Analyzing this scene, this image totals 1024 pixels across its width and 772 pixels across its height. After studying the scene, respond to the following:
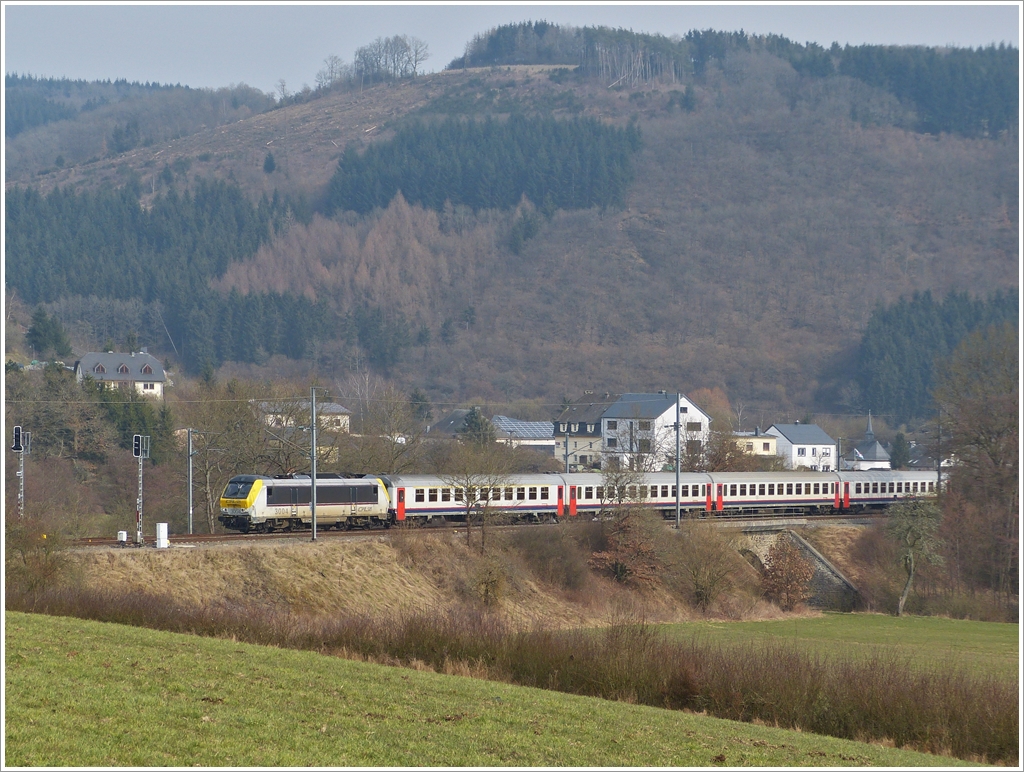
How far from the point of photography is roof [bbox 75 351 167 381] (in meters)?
129

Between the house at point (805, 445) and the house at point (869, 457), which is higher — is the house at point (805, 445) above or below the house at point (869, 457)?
above

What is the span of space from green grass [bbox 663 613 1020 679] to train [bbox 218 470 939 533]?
36.5 ft

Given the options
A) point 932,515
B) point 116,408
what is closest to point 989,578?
point 932,515

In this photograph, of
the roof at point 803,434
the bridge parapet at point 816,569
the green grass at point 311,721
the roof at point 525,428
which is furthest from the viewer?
the roof at point 525,428

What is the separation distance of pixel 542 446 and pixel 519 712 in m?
119

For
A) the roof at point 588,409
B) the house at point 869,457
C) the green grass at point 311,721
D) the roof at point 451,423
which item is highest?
the green grass at point 311,721

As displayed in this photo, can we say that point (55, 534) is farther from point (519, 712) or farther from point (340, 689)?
point (519, 712)

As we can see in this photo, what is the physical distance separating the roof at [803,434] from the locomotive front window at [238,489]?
8666 cm

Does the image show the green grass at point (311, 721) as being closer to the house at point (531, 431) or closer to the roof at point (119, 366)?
the roof at point (119, 366)

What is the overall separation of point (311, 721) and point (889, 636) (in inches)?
1532

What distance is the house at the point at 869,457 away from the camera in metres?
137

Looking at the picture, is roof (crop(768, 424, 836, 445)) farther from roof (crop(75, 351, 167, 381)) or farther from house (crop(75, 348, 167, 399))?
roof (crop(75, 351, 167, 381))

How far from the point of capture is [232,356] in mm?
197250

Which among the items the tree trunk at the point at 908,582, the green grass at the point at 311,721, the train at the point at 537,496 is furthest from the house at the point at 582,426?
the green grass at the point at 311,721
